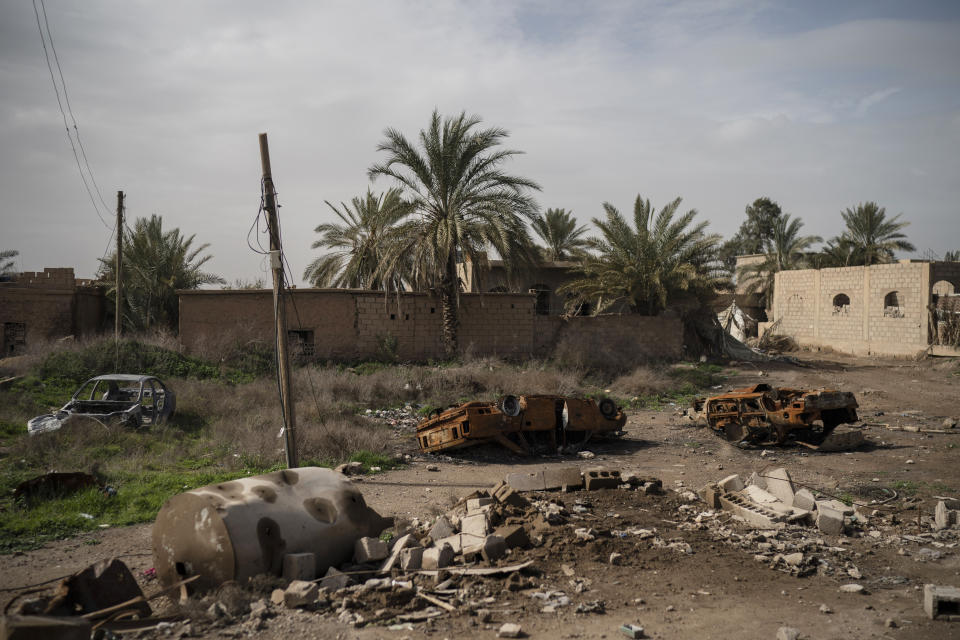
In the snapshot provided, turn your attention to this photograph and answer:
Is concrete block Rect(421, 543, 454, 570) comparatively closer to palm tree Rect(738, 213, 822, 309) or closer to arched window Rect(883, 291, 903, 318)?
arched window Rect(883, 291, 903, 318)

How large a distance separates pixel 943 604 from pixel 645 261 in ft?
66.9

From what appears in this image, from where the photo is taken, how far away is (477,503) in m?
7.41

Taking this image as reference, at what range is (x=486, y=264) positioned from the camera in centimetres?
2334

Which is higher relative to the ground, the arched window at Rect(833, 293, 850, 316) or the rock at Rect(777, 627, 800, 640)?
the arched window at Rect(833, 293, 850, 316)

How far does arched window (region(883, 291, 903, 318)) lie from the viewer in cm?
2839

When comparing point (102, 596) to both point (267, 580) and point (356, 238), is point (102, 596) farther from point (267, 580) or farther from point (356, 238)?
point (356, 238)

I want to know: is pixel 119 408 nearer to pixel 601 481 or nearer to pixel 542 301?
pixel 601 481

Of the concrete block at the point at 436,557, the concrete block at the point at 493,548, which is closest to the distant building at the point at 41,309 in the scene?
the concrete block at the point at 436,557

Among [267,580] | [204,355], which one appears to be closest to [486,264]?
[204,355]

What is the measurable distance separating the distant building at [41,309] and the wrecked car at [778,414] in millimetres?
21297

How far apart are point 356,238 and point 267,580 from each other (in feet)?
75.7

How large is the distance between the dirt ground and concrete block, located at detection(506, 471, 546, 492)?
Answer: 39cm

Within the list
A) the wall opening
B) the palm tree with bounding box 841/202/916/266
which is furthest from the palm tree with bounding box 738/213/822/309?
the wall opening

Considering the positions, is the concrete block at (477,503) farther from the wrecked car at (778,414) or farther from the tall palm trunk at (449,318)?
the tall palm trunk at (449,318)
